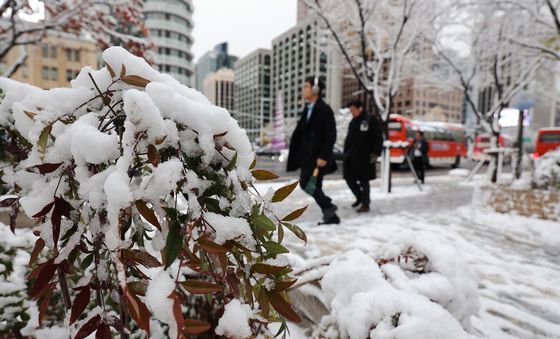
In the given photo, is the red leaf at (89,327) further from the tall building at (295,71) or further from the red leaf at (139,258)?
the tall building at (295,71)

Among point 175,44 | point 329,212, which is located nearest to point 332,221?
point 329,212

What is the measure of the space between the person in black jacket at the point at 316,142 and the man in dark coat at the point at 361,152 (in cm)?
112

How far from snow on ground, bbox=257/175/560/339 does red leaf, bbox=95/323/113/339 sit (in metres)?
0.48

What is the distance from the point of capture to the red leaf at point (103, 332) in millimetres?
646

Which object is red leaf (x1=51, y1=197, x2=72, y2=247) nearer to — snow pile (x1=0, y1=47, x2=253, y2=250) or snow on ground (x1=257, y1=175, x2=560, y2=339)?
snow pile (x1=0, y1=47, x2=253, y2=250)

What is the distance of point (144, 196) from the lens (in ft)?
2.02

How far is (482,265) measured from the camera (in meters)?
2.92

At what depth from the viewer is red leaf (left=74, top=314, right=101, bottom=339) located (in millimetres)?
641

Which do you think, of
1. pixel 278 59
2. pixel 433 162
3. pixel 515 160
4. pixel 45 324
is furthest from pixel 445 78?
pixel 278 59

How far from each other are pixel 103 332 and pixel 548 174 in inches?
249

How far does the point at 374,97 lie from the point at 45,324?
7.74 metres

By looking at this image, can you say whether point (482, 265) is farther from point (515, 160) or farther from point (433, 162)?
point (433, 162)

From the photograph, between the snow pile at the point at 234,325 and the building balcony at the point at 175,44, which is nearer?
the snow pile at the point at 234,325

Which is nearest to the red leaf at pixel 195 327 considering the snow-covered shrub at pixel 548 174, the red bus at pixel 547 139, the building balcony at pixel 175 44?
the snow-covered shrub at pixel 548 174
